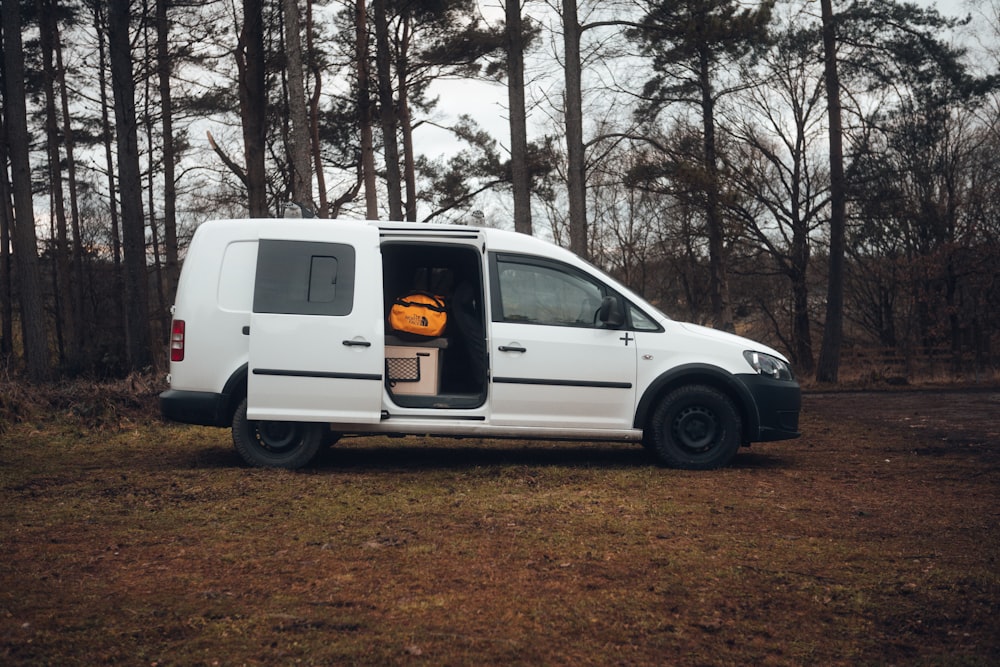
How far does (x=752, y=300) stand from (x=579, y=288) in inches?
1089

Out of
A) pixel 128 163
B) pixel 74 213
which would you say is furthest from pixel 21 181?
Answer: pixel 74 213

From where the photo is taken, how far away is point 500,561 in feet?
16.5

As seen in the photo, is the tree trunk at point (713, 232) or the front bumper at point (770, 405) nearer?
the front bumper at point (770, 405)

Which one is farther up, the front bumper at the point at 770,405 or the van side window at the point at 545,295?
the van side window at the point at 545,295

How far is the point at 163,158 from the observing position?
26.7 meters

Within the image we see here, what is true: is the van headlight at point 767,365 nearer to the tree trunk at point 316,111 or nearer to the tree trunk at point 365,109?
the tree trunk at point 365,109

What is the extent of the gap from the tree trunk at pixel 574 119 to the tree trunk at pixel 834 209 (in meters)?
7.64

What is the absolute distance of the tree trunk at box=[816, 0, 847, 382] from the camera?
2278 centimetres

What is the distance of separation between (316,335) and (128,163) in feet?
36.7

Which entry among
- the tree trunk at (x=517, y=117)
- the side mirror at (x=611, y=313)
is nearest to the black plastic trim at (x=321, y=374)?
the side mirror at (x=611, y=313)

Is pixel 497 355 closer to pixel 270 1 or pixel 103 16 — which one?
pixel 270 1

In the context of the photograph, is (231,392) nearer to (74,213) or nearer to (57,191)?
(57,191)

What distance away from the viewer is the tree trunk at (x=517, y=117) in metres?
18.0

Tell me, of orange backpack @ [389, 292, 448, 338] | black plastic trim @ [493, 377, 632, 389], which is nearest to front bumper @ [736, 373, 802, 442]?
black plastic trim @ [493, 377, 632, 389]
